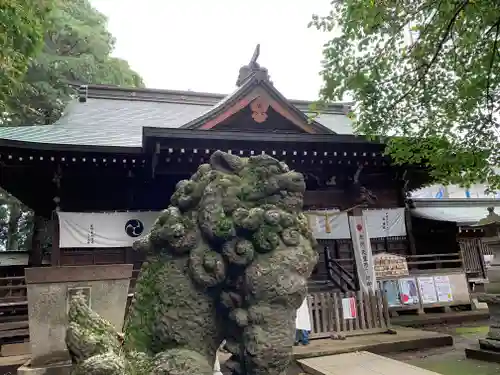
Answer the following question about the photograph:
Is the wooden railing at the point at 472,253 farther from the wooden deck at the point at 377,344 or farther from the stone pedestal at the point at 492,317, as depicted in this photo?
the stone pedestal at the point at 492,317

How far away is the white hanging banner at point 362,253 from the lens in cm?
786

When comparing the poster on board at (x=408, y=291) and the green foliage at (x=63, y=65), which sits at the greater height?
the green foliage at (x=63, y=65)

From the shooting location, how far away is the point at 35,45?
6.54m

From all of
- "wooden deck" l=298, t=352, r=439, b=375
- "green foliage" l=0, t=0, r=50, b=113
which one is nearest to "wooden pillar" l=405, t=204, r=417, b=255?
"wooden deck" l=298, t=352, r=439, b=375

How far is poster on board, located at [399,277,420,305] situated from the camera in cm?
848

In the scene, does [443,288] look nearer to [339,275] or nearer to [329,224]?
[339,275]

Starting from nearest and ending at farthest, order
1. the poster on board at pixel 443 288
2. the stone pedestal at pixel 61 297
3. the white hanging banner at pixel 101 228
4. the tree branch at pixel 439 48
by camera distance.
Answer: the stone pedestal at pixel 61 297 < the tree branch at pixel 439 48 < the white hanging banner at pixel 101 228 < the poster on board at pixel 443 288

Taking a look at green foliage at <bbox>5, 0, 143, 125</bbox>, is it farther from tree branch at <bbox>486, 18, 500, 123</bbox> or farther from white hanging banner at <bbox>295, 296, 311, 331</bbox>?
tree branch at <bbox>486, 18, 500, 123</bbox>

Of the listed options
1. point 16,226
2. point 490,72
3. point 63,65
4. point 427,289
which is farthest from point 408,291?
point 16,226

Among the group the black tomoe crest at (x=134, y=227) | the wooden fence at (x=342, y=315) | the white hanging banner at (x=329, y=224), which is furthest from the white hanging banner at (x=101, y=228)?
the wooden fence at (x=342, y=315)

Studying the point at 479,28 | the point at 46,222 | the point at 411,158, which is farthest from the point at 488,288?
the point at 46,222

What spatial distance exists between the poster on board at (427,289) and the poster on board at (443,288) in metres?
0.10

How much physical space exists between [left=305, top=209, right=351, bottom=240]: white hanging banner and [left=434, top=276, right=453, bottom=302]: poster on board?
2277 mm

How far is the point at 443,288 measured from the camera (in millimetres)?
8828
